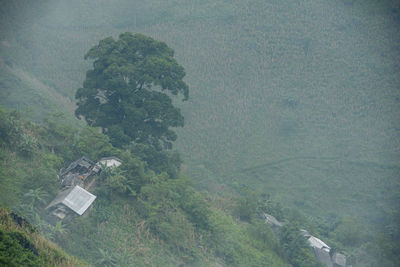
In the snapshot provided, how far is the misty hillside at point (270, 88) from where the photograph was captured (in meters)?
25.1

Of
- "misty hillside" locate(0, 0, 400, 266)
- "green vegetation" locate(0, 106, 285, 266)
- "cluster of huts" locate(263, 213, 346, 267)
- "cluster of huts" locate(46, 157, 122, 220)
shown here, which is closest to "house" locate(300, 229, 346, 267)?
"cluster of huts" locate(263, 213, 346, 267)

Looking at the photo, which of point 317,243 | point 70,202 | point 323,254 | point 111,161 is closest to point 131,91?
point 111,161

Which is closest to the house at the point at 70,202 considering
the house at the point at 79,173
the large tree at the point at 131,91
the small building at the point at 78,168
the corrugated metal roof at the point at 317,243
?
the house at the point at 79,173

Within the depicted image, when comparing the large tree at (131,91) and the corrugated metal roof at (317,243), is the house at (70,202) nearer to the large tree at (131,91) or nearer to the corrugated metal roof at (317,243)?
the large tree at (131,91)

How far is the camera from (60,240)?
10.9 meters

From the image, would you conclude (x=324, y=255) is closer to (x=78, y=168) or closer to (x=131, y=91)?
(x=78, y=168)

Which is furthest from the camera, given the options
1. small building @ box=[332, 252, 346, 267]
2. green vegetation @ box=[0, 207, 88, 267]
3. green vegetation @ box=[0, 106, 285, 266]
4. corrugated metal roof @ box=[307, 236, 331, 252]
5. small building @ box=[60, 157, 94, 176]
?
corrugated metal roof @ box=[307, 236, 331, 252]

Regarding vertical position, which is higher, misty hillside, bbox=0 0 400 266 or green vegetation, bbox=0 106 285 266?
misty hillside, bbox=0 0 400 266

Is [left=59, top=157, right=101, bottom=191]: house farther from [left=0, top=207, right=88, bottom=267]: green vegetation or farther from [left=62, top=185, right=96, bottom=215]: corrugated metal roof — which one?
[left=0, top=207, right=88, bottom=267]: green vegetation

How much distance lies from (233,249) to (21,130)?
9.39m

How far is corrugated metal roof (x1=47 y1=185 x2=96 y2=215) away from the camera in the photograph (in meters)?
11.8

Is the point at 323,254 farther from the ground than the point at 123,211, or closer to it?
farther from the ground

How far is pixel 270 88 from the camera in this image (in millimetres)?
33656

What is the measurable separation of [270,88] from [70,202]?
25.0m
